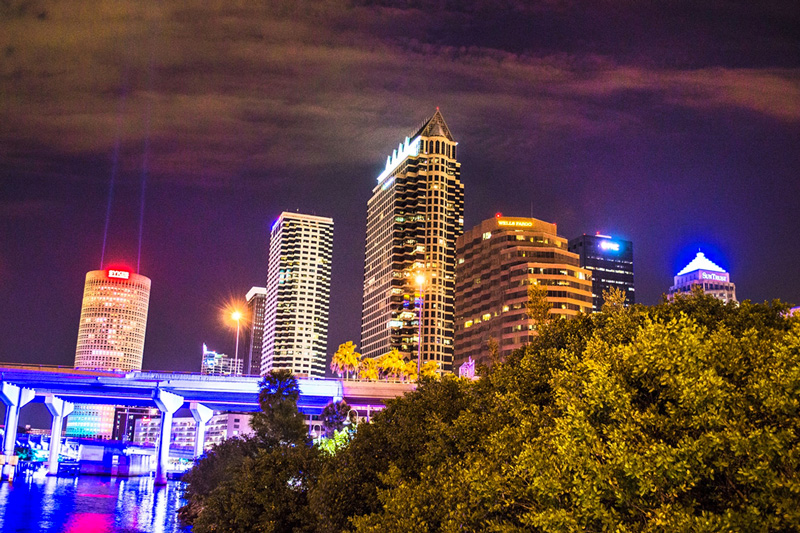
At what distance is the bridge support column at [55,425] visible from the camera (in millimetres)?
140625

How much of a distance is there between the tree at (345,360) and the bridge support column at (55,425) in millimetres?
67010

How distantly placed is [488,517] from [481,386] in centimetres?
947

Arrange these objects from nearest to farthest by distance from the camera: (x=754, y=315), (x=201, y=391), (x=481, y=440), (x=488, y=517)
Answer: (x=488, y=517), (x=754, y=315), (x=481, y=440), (x=201, y=391)

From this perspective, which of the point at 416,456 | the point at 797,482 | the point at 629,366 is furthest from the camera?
the point at 416,456

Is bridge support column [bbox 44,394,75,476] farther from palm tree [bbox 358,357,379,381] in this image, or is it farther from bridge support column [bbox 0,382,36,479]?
palm tree [bbox 358,357,379,381]

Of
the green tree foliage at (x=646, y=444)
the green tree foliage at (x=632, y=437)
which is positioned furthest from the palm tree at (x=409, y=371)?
the green tree foliage at (x=646, y=444)

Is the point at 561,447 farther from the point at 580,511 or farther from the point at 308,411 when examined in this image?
the point at 308,411

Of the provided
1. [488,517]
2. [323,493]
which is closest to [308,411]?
[323,493]

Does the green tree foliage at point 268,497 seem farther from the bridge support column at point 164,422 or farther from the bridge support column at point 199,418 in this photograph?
the bridge support column at point 199,418

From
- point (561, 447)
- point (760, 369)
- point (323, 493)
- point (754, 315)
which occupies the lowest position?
point (323, 493)

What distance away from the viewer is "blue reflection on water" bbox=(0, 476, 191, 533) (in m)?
64.6

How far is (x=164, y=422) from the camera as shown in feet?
443

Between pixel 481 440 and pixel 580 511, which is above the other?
pixel 481 440

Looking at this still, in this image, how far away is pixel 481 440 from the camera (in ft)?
87.7
